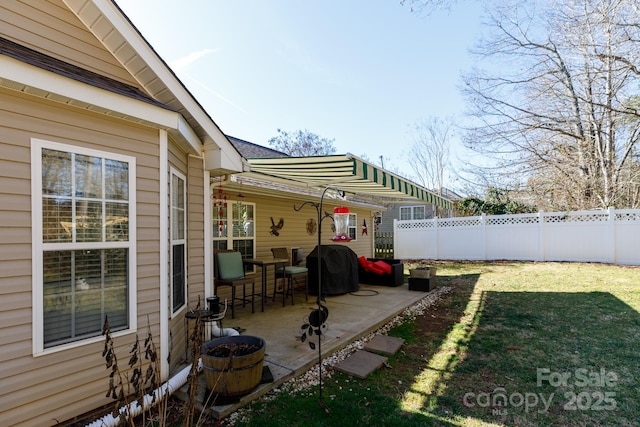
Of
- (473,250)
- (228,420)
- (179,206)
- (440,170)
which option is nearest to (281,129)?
(440,170)

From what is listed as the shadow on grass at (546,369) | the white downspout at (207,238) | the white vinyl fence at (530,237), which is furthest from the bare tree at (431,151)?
the white downspout at (207,238)

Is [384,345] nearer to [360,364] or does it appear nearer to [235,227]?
[360,364]

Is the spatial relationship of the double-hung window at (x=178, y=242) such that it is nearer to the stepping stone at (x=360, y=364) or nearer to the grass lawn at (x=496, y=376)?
the grass lawn at (x=496, y=376)

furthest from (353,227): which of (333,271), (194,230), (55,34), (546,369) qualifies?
(55,34)

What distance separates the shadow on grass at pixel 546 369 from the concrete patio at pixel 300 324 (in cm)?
133

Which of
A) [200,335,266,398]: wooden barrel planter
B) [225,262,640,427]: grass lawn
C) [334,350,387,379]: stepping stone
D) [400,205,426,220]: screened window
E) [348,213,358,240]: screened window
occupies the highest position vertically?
[400,205,426,220]: screened window

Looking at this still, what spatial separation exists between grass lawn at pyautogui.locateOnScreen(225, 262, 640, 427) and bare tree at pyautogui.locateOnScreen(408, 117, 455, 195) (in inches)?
660

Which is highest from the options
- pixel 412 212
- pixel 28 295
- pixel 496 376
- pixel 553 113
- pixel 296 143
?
pixel 296 143

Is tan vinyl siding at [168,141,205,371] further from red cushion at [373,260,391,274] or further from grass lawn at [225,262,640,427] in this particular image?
red cushion at [373,260,391,274]

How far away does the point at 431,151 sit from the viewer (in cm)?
2273

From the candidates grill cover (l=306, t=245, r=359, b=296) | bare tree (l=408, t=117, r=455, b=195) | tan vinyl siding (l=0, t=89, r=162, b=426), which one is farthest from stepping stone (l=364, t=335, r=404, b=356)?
bare tree (l=408, t=117, r=455, b=195)

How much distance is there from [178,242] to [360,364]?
2.61 metres

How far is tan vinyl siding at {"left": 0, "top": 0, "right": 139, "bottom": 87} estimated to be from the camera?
2.55 m

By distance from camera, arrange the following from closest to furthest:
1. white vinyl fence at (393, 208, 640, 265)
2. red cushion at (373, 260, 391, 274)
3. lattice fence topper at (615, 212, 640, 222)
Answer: red cushion at (373, 260, 391, 274) → lattice fence topper at (615, 212, 640, 222) → white vinyl fence at (393, 208, 640, 265)
